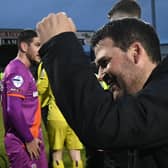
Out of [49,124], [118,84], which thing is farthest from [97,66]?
[49,124]

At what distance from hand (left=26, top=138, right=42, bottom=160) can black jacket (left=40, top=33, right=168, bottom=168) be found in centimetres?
336

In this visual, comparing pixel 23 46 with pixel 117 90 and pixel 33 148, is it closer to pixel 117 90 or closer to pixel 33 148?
pixel 33 148

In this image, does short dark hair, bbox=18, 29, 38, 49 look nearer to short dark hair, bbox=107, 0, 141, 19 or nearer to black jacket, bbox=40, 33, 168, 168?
short dark hair, bbox=107, 0, 141, 19

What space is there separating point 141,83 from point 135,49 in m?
0.12

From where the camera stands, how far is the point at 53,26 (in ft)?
6.26

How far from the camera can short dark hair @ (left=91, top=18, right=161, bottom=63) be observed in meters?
1.98

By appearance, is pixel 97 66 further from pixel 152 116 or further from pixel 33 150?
pixel 33 150

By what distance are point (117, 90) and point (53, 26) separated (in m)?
0.31

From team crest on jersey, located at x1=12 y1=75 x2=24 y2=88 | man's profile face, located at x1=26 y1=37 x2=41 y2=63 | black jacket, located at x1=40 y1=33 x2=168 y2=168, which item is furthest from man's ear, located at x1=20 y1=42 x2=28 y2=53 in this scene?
black jacket, located at x1=40 y1=33 x2=168 y2=168

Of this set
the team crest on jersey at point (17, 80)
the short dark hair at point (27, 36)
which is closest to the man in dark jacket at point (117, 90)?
the team crest on jersey at point (17, 80)

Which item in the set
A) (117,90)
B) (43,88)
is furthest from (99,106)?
(43,88)

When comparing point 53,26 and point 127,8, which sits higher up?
point 127,8

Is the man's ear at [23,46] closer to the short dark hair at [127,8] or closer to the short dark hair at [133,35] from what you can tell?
the short dark hair at [127,8]

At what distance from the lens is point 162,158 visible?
1.90 m
